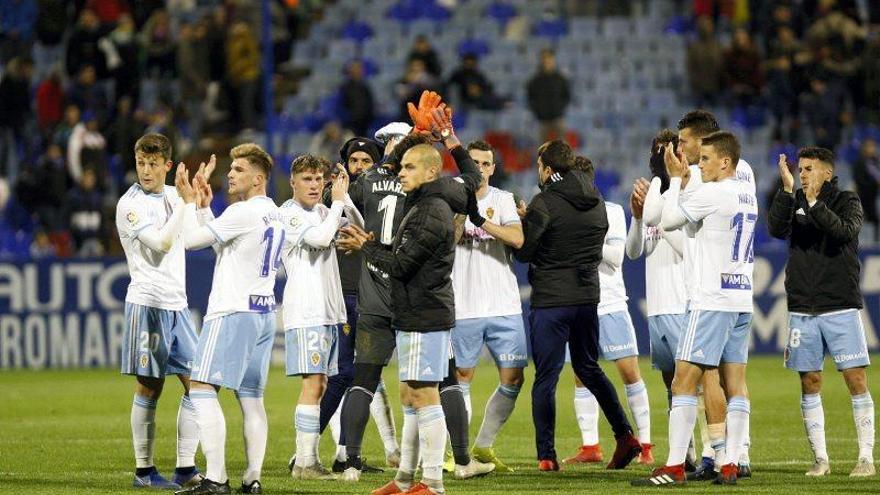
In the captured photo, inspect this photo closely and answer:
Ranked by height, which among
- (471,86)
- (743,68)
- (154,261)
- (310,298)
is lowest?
(310,298)

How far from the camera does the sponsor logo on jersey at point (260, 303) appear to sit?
33.0 ft

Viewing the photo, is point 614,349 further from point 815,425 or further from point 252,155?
point 252,155

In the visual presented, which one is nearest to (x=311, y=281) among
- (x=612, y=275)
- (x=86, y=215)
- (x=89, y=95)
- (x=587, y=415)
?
(x=587, y=415)

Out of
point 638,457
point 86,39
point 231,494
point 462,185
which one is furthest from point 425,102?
point 86,39

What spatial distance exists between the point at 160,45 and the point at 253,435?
57.7ft

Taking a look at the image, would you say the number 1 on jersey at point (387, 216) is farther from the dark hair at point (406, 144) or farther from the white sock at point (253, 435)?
the white sock at point (253, 435)

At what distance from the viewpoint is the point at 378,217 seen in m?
10.8

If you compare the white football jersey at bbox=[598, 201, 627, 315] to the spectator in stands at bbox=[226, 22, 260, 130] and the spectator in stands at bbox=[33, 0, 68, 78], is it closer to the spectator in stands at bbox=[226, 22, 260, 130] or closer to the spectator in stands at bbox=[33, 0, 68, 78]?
the spectator in stands at bbox=[226, 22, 260, 130]

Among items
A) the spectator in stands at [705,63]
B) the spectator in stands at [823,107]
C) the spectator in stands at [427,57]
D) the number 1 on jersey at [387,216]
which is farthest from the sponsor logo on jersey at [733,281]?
the spectator in stands at [705,63]

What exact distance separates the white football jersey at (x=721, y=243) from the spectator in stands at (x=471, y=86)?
15481 mm

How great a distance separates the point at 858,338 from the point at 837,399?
541 centimetres

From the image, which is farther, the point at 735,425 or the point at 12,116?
the point at 12,116

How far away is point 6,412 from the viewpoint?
16281 millimetres

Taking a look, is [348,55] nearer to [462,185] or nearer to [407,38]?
[407,38]
